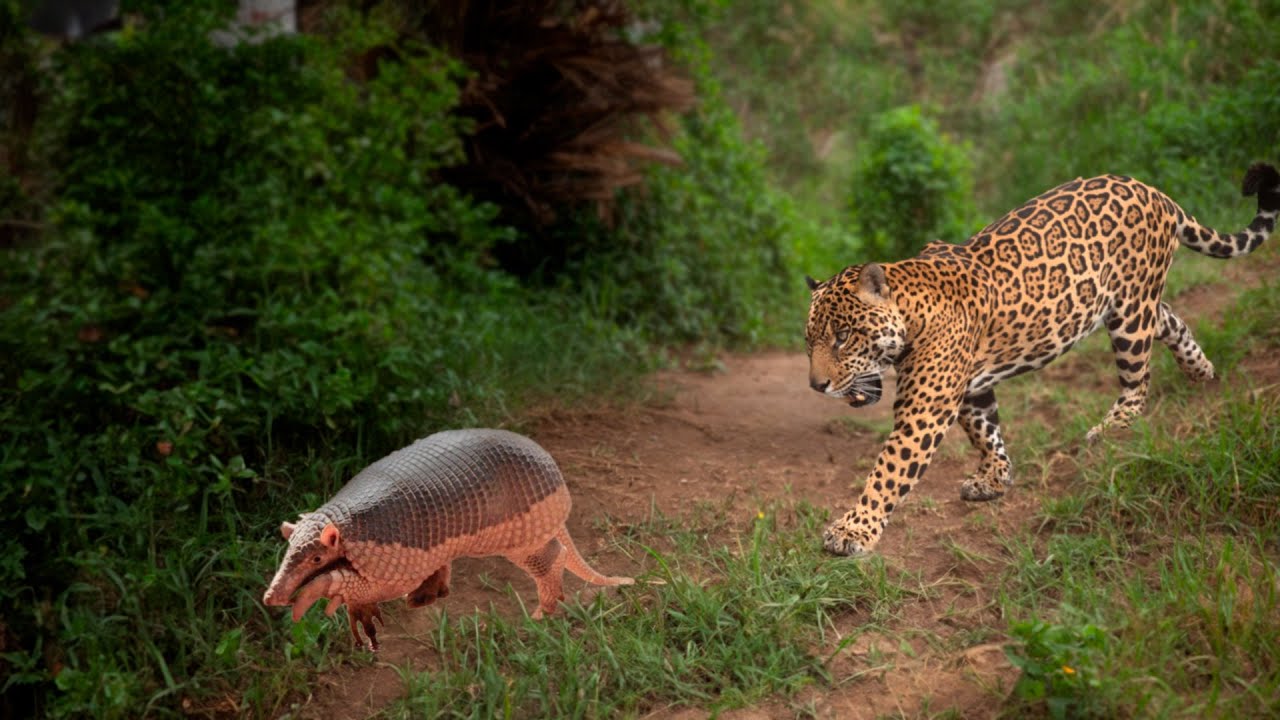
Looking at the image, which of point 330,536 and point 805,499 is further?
point 805,499

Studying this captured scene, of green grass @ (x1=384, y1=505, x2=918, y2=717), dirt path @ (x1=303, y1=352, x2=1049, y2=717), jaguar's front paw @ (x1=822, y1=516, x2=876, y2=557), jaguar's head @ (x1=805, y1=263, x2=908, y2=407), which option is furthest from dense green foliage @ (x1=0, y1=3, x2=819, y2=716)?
jaguar's head @ (x1=805, y1=263, x2=908, y2=407)

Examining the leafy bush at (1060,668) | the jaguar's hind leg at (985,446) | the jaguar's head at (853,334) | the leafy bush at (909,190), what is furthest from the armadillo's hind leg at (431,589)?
the leafy bush at (909,190)

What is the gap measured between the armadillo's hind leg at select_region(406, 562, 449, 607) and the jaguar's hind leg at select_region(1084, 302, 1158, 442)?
2.86 metres

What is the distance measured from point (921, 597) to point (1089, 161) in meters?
7.15

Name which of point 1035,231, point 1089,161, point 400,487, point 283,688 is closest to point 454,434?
point 400,487

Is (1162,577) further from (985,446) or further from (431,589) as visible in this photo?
(431,589)

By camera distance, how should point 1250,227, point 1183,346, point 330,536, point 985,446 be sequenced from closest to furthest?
point 330,536, point 1250,227, point 985,446, point 1183,346

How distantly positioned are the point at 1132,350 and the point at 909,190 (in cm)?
611

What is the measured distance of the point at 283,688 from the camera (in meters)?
4.46

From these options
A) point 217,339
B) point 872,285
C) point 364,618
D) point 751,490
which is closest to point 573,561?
point 364,618

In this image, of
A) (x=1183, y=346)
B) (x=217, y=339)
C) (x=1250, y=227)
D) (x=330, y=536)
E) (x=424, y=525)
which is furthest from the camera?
(x=217, y=339)

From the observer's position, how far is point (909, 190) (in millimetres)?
10727

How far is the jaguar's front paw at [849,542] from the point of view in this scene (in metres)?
4.48

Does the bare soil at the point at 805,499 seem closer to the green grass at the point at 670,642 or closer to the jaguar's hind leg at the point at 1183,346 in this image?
the green grass at the point at 670,642
